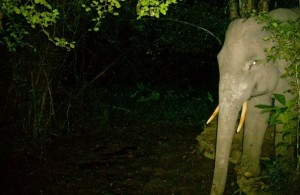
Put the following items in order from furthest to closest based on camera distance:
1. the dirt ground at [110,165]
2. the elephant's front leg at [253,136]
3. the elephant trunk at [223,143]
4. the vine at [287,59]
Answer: the dirt ground at [110,165] → the elephant's front leg at [253,136] → the elephant trunk at [223,143] → the vine at [287,59]

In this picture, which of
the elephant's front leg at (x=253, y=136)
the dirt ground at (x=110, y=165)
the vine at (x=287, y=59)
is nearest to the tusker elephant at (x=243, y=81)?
the elephant's front leg at (x=253, y=136)

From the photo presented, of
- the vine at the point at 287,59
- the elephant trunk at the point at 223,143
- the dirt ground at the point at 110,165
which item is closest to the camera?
the vine at the point at 287,59

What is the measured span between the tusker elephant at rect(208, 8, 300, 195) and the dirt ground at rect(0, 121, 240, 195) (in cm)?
70

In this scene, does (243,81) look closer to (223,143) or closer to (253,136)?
(223,143)

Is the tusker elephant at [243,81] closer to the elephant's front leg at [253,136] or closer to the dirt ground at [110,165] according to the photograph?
the elephant's front leg at [253,136]

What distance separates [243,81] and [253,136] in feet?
3.78

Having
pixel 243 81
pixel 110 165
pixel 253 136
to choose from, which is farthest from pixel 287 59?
pixel 110 165

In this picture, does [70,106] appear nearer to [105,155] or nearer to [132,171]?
[105,155]

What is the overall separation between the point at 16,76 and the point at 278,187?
17.3 ft

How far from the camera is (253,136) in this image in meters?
6.21

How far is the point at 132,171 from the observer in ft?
23.9

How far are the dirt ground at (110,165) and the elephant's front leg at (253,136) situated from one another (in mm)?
323

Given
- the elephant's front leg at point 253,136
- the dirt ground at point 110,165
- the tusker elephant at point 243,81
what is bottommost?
the dirt ground at point 110,165

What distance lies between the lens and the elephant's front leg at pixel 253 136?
609 centimetres
